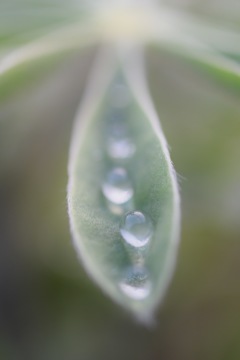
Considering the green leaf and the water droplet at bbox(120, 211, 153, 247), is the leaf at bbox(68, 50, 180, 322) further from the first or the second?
the green leaf

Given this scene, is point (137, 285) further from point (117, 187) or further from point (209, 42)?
point (209, 42)

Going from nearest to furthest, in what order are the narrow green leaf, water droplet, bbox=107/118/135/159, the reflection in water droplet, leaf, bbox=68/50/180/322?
leaf, bbox=68/50/180/322 → water droplet, bbox=107/118/135/159 → the narrow green leaf → the reflection in water droplet

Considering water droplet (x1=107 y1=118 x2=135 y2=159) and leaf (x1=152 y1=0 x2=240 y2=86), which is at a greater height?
leaf (x1=152 y1=0 x2=240 y2=86)

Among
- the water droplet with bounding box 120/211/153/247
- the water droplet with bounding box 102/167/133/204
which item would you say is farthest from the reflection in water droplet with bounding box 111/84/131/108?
the water droplet with bounding box 120/211/153/247

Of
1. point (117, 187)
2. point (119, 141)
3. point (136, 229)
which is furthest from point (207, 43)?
point (136, 229)

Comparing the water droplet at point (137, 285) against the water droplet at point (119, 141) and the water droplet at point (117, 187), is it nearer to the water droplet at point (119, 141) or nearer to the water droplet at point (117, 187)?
the water droplet at point (117, 187)

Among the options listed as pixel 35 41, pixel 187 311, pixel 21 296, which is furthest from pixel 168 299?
pixel 35 41

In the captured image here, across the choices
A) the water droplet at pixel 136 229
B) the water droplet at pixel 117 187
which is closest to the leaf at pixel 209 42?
the water droplet at pixel 117 187
